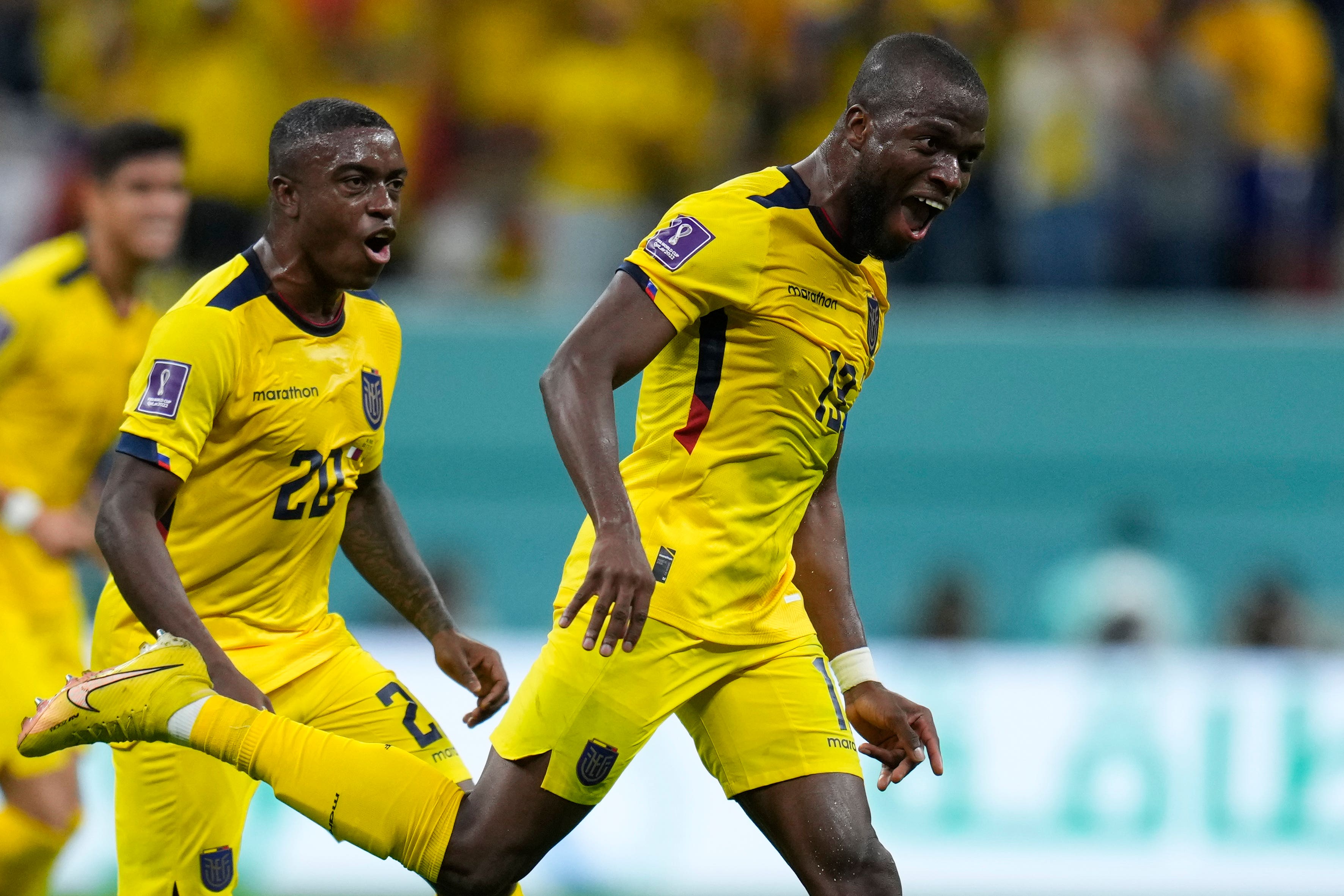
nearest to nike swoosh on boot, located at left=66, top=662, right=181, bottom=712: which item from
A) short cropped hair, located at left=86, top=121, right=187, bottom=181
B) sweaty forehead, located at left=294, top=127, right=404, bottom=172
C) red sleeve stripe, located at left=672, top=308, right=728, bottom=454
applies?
sweaty forehead, located at left=294, top=127, right=404, bottom=172

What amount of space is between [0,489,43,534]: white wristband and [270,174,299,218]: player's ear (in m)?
1.85

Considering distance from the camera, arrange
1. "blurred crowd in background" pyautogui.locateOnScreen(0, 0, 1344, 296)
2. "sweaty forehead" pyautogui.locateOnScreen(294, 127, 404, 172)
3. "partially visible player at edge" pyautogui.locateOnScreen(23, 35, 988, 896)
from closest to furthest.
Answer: "partially visible player at edge" pyautogui.locateOnScreen(23, 35, 988, 896) → "sweaty forehead" pyautogui.locateOnScreen(294, 127, 404, 172) → "blurred crowd in background" pyautogui.locateOnScreen(0, 0, 1344, 296)

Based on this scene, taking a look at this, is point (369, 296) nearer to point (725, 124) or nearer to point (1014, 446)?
point (725, 124)

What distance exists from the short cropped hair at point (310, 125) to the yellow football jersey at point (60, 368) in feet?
5.36

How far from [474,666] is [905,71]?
1.96 metres

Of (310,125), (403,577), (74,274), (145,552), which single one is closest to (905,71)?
(310,125)

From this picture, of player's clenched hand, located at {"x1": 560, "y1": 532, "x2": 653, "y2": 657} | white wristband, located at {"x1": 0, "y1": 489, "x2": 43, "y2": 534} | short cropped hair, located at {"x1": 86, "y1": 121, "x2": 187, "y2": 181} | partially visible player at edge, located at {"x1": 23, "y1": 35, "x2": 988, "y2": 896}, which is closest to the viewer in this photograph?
player's clenched hand, located at {"x1": 560, "y1": 532, "x2": 653, "y2": 657}

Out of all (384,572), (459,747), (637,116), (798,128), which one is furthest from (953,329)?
(384,572)

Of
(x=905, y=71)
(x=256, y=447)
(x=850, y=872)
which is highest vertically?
(x=905, y=71)

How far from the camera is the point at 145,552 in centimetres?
437

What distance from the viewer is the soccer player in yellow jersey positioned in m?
5.95

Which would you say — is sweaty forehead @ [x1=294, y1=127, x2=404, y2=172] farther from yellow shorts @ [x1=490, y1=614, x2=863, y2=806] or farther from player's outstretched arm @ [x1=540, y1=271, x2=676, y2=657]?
yellow shorts @ [x1=490, y1=614, x2=863, y2=806]

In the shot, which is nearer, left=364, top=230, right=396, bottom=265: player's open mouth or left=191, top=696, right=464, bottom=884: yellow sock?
left=191, top=696, right=464, bottom=884: yellow sock

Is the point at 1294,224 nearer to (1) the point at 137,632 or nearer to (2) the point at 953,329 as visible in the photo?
(2) the point at 953,329
